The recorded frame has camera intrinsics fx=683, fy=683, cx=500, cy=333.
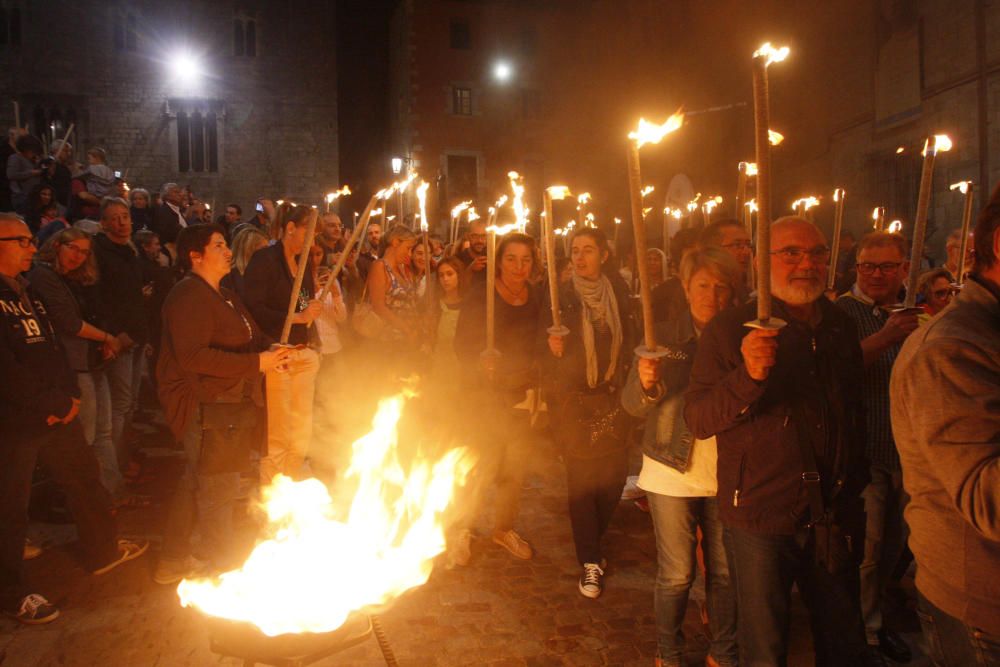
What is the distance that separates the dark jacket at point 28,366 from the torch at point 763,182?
3952 millimetres

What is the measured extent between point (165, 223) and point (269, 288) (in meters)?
8.03

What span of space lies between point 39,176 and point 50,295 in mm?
7226

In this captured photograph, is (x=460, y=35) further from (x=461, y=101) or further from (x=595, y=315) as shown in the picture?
(x=595, y=315)

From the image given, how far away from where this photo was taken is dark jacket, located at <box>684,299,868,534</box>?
2619 millimetres

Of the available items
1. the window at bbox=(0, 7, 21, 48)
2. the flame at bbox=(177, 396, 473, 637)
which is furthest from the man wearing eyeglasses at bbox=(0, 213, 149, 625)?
the window at bbox=(0, 7, 21, 48)

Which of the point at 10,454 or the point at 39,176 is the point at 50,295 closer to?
the point at 10,454

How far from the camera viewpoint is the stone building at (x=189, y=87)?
29875 mm

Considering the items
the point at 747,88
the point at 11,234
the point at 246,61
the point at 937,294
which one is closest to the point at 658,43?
the point at 747,88

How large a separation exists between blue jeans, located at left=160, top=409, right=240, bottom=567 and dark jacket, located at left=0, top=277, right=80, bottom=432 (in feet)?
2.55

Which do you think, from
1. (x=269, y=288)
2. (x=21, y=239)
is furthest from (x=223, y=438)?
(x=21, y=239)

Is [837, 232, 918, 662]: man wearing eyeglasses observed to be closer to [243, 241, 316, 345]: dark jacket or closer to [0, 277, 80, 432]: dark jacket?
[243, 241, 316, 345]: dark jacket

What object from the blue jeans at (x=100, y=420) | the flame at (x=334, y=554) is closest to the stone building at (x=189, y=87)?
the blue jeans at (x=100, y=420)

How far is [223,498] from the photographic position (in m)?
4.34

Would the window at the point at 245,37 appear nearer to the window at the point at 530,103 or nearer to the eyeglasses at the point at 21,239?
the window at the point at 530,103
